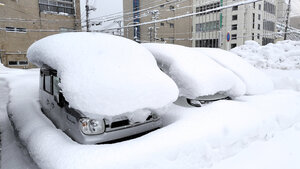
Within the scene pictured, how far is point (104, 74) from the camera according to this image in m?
2.33

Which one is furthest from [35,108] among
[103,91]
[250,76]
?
[250,76]

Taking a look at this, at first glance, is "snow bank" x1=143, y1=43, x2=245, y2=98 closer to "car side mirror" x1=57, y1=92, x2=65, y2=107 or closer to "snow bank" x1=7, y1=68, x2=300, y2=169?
"snow bank" x1=7, y1=68, x2=300, y2=169

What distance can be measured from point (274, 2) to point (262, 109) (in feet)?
133

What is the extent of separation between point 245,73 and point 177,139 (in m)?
2.90

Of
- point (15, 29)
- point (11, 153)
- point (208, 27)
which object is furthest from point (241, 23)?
point (11, 153)

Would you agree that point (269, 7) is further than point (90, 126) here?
Yes

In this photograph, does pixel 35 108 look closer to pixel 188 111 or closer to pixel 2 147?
pixel 2 147

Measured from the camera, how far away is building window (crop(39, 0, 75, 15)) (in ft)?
68.1

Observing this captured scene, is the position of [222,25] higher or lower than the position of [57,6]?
lower

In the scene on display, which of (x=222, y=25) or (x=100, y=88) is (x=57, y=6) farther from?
(x=222, y=25)

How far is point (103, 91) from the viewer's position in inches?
84.7

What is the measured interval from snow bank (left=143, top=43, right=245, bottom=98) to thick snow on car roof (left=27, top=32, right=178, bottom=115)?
24.3 inches

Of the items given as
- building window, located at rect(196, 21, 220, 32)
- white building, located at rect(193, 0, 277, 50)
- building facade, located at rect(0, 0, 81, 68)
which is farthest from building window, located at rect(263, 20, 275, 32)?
building facade, located at rect(0, 0, 81, 68)

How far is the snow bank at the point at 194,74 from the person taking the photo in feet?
10.6
